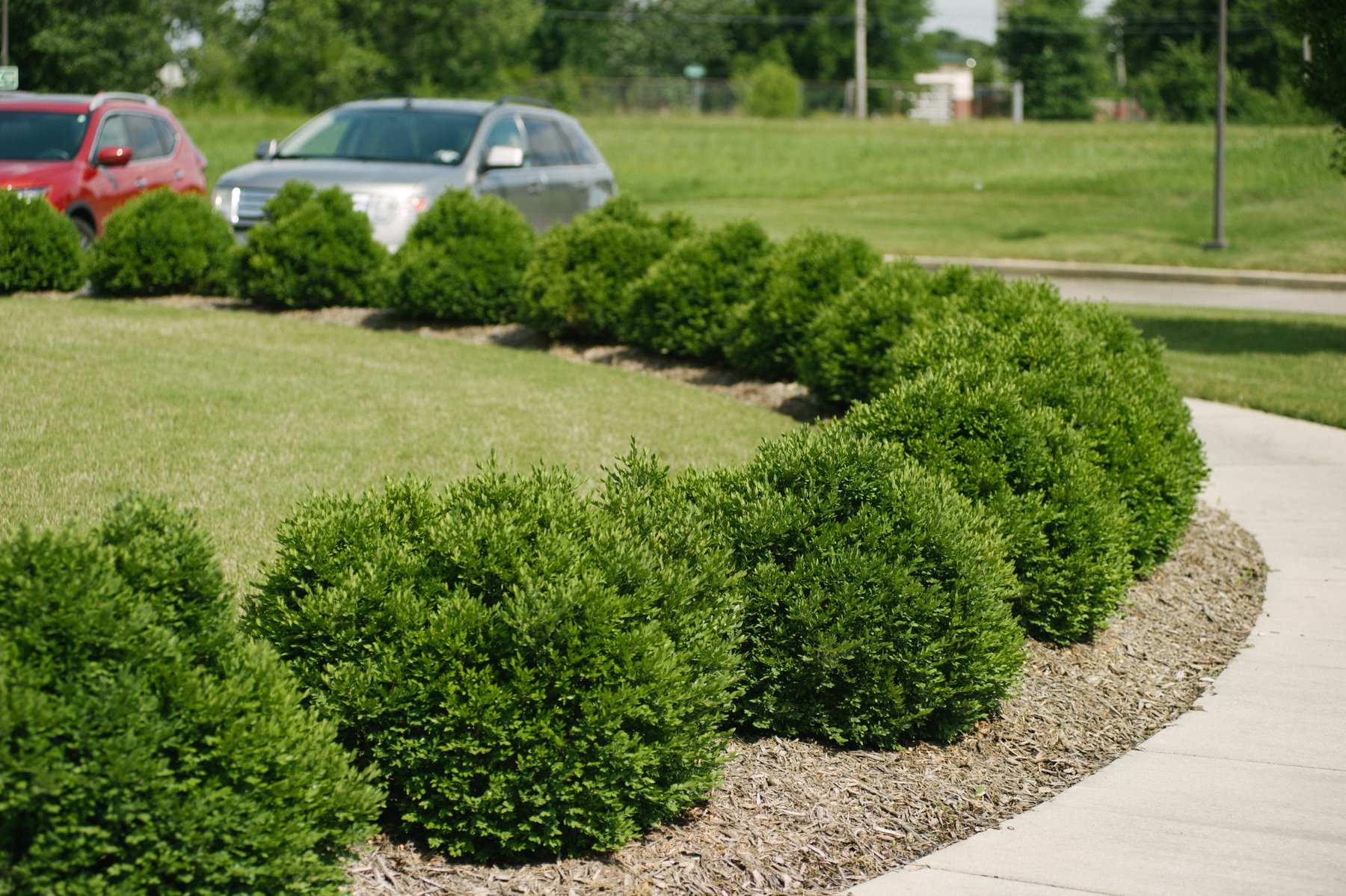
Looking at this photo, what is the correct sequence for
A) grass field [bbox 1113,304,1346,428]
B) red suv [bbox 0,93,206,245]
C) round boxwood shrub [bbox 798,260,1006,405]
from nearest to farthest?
1. round boxwood shrub [bbox 798,260,1006,405]
2. grass field [bbox 1113,304,1346,428]
3. red suv [bbox 0,93,206,245]

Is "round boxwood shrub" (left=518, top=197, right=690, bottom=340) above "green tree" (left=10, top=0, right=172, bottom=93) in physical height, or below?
below

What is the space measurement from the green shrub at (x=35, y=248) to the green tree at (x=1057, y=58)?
75.7 m

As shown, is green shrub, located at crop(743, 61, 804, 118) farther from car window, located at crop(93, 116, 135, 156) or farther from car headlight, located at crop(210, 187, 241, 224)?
car headlight, located at crop(210, 187, 241, 224)

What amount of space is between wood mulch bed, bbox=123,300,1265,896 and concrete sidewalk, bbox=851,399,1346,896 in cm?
12

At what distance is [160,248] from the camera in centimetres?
1175

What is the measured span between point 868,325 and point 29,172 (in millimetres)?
8961

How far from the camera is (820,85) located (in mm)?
63719

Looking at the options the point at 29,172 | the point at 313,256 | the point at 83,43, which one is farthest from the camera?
the point at 83,43

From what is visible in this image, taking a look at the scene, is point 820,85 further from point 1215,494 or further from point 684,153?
point 1215,494

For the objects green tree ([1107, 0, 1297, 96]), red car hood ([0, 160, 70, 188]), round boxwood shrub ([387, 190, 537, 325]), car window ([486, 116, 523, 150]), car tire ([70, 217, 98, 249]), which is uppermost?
green tree ([1107, 0, 1297, 96])

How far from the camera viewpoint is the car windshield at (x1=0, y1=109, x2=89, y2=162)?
1345 centimetres

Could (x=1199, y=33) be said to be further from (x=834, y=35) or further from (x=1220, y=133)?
(x=1220, y=133)

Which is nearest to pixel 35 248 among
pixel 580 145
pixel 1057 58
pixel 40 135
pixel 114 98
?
pixel 40 135

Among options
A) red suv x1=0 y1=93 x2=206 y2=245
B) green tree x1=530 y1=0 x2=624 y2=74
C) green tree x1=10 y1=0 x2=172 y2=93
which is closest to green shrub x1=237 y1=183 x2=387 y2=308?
red suv x1=0 y1=93 x2=206 y2=245
